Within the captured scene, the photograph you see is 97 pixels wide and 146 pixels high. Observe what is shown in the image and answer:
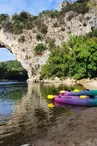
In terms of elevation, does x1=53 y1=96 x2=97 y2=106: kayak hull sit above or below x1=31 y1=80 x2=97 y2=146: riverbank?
above

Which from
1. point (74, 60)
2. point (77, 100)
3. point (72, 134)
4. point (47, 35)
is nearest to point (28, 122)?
point (72, 134)

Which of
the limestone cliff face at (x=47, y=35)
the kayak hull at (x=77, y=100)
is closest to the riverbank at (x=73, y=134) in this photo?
the kayak hull at (x=77, y=100)

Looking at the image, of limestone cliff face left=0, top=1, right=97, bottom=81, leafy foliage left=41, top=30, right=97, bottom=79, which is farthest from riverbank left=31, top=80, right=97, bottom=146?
limestone cliff face left=0, top=1, right=97, bottom=81

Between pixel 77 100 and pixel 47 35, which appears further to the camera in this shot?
pixel 47 35

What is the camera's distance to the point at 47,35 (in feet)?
310

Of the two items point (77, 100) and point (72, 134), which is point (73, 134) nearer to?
point (72, 134)

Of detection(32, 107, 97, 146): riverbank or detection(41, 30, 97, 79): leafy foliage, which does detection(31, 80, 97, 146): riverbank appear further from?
detection(41, 30, 97, 79): leafy foliage

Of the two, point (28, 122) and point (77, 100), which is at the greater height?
point (77, 100)

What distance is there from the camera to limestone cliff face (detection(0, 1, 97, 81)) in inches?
3634

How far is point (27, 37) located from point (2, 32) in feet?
33.3

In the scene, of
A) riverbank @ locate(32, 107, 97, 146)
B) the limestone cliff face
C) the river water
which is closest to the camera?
riverbank @ locate(32, 107, 97, 146)

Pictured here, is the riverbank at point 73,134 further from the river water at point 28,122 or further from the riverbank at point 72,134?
the river water at point 28,122

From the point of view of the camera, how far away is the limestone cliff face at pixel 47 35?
92.3m

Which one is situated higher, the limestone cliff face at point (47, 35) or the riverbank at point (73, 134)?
the limestone cliff face at point (47, 35)
